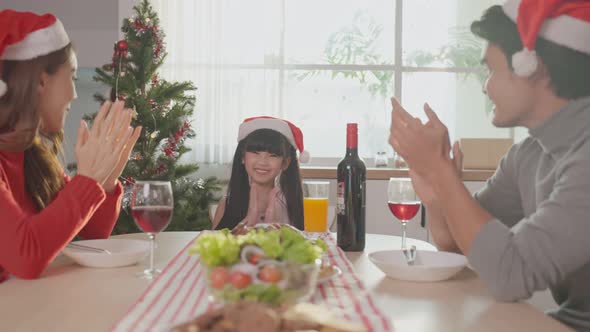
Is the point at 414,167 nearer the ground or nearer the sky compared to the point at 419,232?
nearer the sky

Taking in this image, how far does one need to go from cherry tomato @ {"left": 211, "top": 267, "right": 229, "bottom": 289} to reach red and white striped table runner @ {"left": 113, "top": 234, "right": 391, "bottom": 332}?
8cm

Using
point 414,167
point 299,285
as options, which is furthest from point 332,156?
point 299,285

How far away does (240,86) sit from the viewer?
4.26m

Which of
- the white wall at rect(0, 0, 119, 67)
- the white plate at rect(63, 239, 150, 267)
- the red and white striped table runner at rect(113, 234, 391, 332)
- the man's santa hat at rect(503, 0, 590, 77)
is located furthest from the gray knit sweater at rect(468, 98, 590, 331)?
the white wall at rect(0, 0, 119, 67)

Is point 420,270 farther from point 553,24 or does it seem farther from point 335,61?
point 335,61

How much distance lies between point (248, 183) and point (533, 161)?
130 centimetres

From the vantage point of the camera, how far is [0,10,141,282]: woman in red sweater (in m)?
1.22

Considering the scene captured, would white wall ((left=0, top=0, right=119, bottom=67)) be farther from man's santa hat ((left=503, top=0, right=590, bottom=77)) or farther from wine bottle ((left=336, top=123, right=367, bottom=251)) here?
man's santa hat ((left=503, top=0, right=590, bottom=77))

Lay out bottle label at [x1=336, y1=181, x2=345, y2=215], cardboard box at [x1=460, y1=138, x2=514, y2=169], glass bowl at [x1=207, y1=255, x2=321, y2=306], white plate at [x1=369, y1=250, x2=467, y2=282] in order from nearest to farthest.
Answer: glass bowl at [x1=207, y1=255, x2=321, y2=306]
white plate at [x1=369, y1=250, x2=467, y2=282]
bottle label at [x1=336, y1=181, x2=345, y2=215]
cardboard box at [x1=460, y1=138, x2=514, y2=169]

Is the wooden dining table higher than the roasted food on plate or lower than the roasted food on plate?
lower

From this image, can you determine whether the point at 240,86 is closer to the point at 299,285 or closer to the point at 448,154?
the point at 448,154

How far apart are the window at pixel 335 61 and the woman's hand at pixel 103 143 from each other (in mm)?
2818

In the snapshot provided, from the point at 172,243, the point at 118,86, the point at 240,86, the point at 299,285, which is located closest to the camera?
the point at 299,285

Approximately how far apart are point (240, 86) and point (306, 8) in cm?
76
